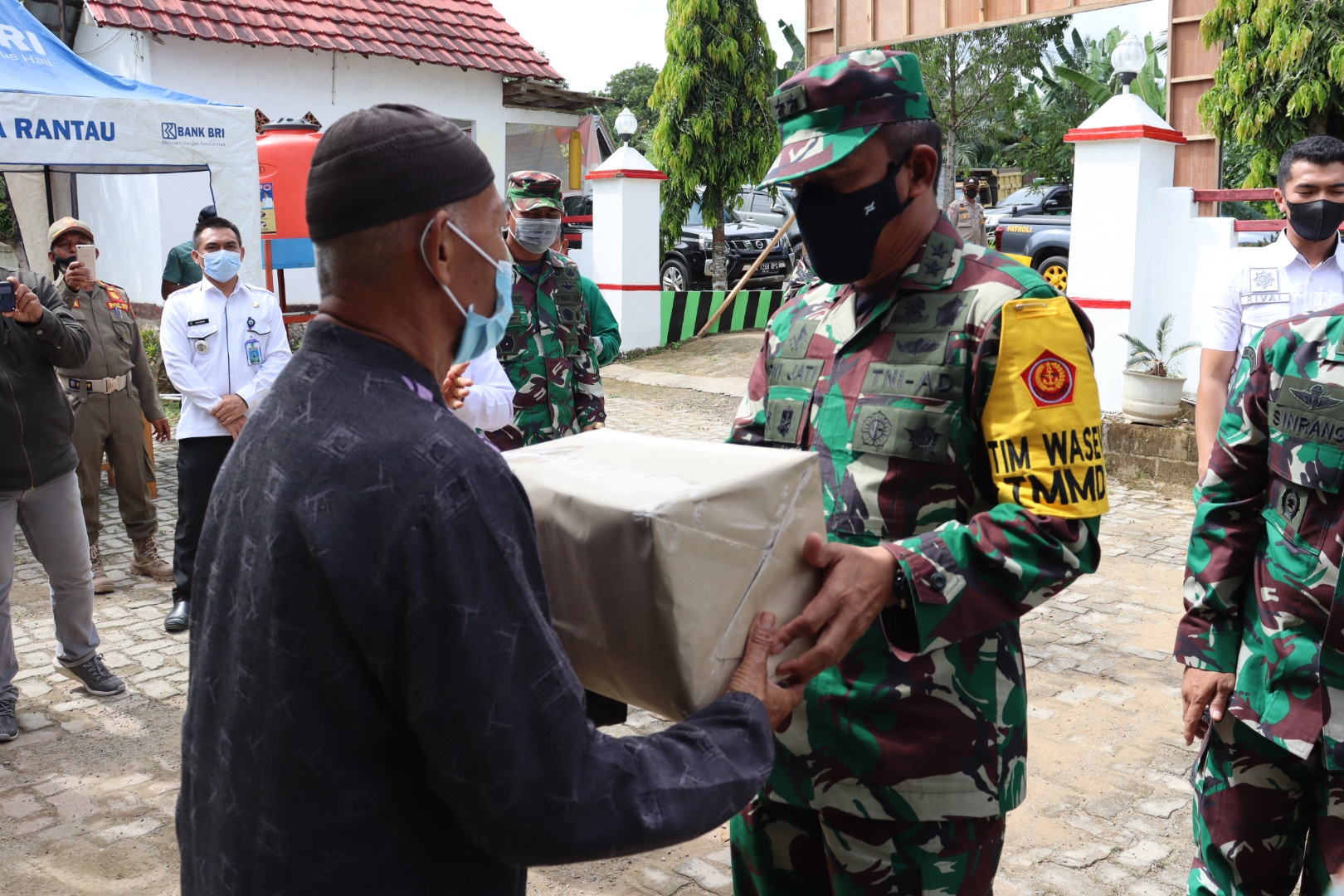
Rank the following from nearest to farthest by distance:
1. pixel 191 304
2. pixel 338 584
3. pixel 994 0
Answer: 1. pixel 338 584
2. pixel 191 304
3. pixel 994 0

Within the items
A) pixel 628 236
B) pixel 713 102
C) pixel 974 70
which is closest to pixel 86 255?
pixel 628 236

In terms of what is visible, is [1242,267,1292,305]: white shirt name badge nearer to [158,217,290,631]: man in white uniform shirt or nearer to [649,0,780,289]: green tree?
[158,217,290,631]: man in white uniform shirt

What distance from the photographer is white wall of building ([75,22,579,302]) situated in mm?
12984

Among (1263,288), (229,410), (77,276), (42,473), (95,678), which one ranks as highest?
(77,276)

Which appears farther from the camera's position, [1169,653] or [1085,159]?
[1085,159]

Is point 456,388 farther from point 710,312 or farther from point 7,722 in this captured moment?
point 710,312

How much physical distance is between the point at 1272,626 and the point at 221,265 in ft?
15.8

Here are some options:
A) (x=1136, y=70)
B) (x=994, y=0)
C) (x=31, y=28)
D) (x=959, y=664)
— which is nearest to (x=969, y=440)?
(x=959, y=664)

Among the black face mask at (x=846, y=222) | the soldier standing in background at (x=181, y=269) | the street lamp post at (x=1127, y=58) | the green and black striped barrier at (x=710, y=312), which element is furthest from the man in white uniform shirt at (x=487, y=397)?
the green and black striped barrier at (x=710, y=312)

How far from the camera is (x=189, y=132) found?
733cm

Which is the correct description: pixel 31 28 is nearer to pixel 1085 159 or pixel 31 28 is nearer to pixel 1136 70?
pixel 1085 159

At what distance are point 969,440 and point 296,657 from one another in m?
1.15

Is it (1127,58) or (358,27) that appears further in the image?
(358,27)

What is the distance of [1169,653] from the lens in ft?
16.6
